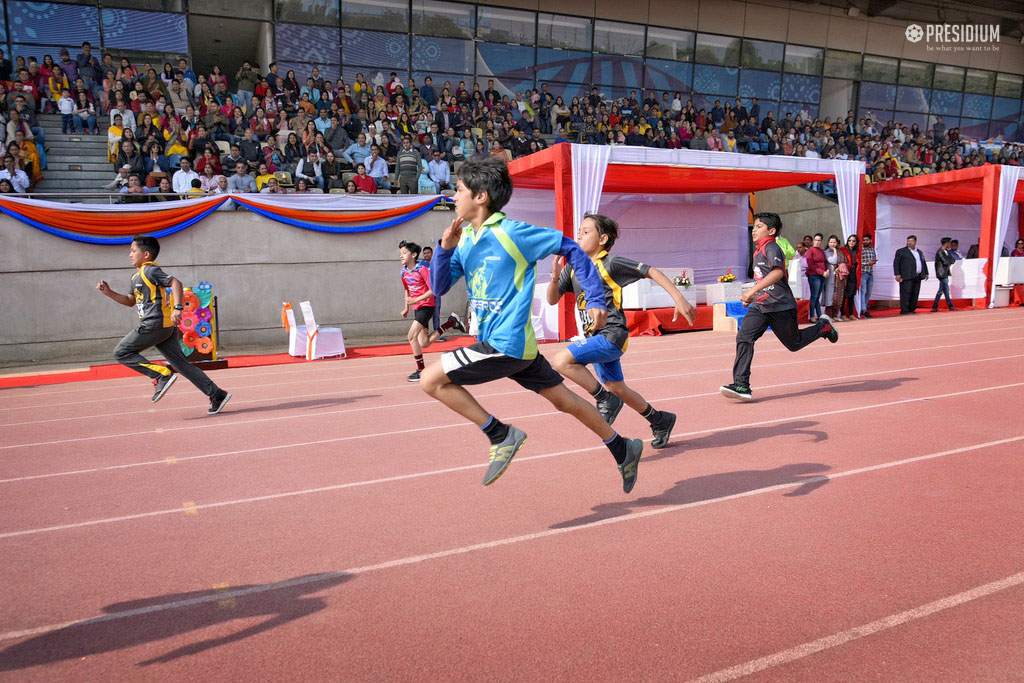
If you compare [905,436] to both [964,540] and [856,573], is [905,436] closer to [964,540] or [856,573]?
[964,540]

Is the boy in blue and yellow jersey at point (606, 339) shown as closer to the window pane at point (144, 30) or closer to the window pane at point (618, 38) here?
the window pane at point (144, 30)

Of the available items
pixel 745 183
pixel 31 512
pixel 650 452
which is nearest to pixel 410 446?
pixel 650 452

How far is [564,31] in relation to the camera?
23.5 m

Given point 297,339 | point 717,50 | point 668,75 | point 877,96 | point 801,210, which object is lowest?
point 297,339

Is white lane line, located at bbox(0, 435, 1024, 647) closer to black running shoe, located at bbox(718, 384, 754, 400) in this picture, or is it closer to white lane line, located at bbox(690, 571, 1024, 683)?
white lane line, located at bbox(690, 571, 1024, 683)

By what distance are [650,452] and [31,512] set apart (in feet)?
13.4

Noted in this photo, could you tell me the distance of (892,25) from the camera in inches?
1113

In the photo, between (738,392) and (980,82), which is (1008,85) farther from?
(738,392)

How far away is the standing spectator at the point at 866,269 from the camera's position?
54.6ft

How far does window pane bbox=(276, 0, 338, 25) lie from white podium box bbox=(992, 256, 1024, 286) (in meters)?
18.9

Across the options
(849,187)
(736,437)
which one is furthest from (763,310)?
(849,187)

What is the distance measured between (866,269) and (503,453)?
15695 millimetres

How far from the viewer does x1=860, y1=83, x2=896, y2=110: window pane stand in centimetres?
2819

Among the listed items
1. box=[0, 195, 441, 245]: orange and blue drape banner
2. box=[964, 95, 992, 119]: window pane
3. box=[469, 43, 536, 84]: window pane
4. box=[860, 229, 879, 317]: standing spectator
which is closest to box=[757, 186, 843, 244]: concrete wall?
box=[860, 229, 879, 317]: standing spectator
